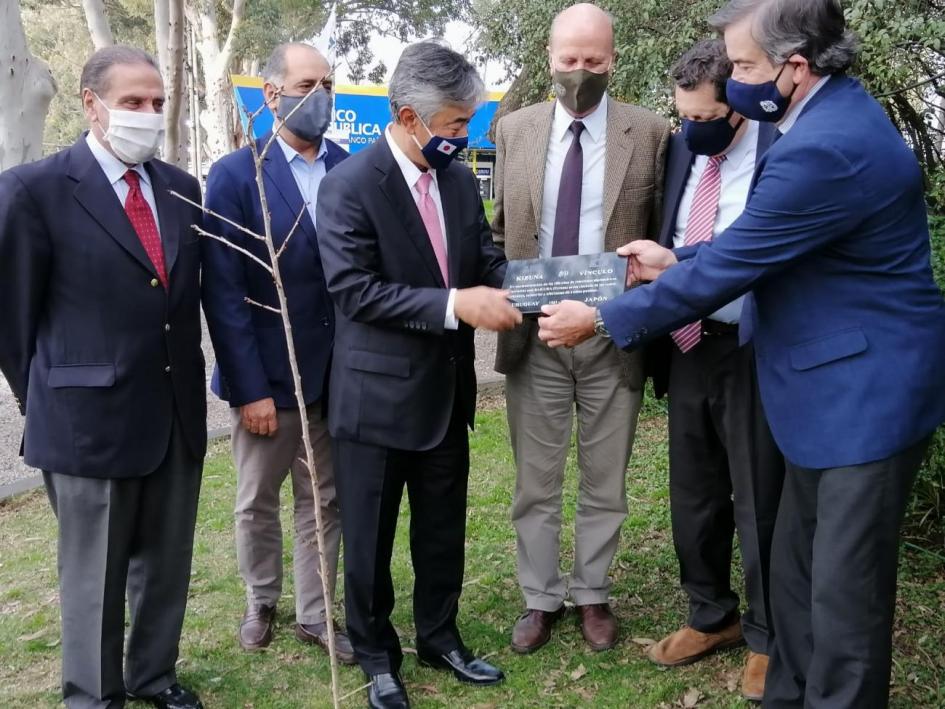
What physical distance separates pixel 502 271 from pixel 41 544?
3.59 metres

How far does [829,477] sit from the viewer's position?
2781 millimetres

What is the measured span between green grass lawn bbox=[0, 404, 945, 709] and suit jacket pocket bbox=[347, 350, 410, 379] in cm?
109

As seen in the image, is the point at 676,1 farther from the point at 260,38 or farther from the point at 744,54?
the point at 260,38

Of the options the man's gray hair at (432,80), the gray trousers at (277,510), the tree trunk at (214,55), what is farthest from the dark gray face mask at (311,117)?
the tree trunk at (214,55)

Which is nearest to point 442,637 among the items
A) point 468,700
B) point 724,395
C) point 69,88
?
point 468,700

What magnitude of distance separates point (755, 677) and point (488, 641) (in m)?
1.12

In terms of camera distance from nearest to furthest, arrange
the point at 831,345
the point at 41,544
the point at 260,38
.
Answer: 1. the point at 831,345
2. the point at 41,544
3. the point at 260,38

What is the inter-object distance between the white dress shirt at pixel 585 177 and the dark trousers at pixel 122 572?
1.69 metres

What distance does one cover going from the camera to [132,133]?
3.21m

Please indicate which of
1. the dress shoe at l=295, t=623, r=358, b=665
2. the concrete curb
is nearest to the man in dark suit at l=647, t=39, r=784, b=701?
the dress shoe at l=295, t=623, r=358, b=665

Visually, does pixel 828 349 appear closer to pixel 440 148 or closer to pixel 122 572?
pixel 440 148

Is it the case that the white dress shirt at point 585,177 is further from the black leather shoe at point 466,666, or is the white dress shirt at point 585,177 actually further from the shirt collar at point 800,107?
the black leather shoe at point 466,666

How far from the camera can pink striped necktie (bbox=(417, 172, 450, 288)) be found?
3504 mm

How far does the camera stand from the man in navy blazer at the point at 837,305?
266 cm
